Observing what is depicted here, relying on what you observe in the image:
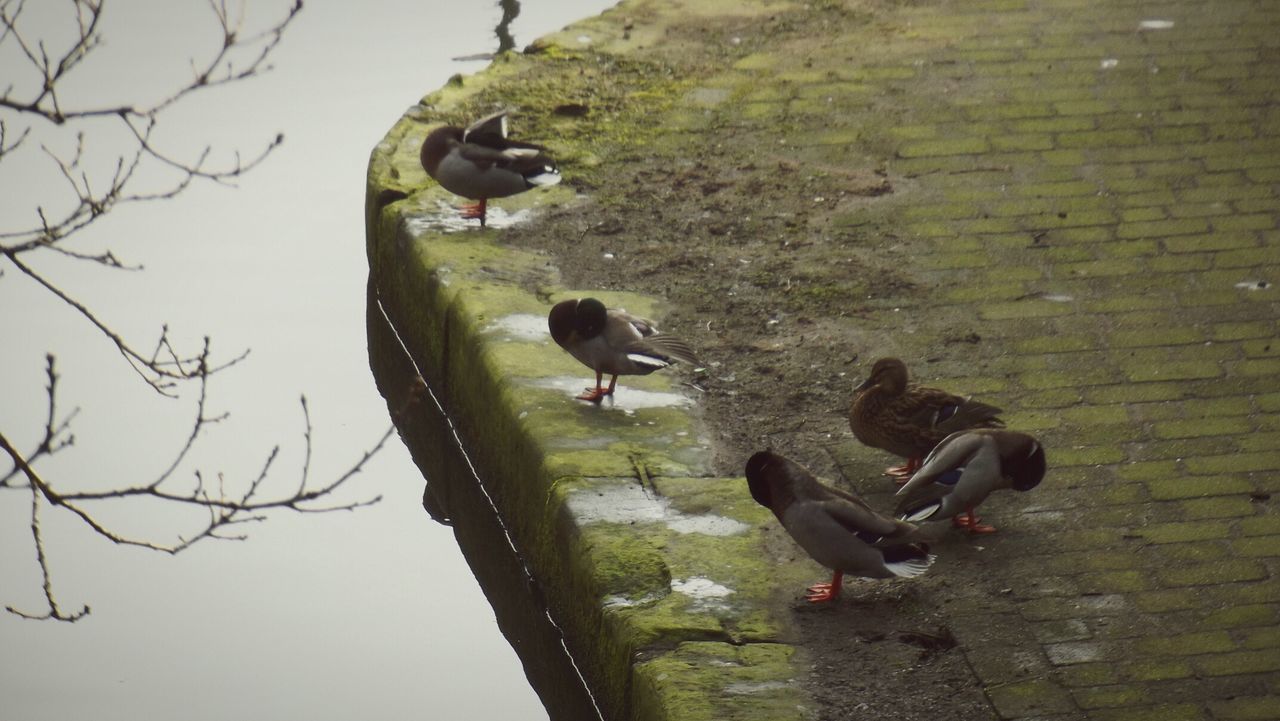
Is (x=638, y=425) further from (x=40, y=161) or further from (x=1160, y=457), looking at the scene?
(x=40, y=161)

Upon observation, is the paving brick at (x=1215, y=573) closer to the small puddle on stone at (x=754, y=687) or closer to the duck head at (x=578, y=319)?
the small puddle on stone at (x=754, y=687)

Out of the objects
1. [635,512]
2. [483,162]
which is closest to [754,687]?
[635,512]

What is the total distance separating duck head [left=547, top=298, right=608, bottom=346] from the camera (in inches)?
186

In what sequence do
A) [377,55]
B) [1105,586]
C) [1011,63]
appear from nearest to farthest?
[1105,586] → [1011,63] → [377,55]

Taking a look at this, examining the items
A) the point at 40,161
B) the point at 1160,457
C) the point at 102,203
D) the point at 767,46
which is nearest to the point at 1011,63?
the point at 767,46

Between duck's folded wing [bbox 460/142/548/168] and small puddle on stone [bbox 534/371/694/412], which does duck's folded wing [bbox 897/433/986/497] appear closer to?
small puddle on stone [bbox 534/371/694/412]

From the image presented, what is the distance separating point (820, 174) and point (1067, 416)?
206 centimetres

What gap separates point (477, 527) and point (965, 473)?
6.21 feet

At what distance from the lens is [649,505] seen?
4.32 m

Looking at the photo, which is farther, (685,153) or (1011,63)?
(1011,63)

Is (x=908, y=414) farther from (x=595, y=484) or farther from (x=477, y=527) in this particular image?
(x=477, y=527)

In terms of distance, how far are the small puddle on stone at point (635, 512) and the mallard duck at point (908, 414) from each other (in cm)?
50

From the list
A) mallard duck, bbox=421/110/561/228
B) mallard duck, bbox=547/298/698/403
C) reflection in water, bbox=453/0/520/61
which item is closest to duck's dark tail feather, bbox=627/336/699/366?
mallard duck, bbox=547/298/698/403

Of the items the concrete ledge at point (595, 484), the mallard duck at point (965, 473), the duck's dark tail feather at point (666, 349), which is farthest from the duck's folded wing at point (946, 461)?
the duck's dark tail feather at point (666, 349)
